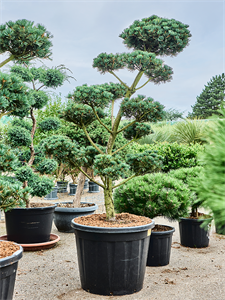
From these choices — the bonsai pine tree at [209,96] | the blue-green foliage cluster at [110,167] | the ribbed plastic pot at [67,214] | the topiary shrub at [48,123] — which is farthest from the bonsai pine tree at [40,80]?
the bonsai pine tree at [209,96]

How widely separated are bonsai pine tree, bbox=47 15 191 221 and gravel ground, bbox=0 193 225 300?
69 centimetres

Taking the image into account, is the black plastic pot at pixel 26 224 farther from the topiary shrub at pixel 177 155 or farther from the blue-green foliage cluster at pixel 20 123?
the topiary shrub at pixel 177 155

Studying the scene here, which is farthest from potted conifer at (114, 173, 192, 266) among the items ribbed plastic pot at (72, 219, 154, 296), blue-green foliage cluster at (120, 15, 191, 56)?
blue-green foliage cluster at (120, 15, 191, 56)

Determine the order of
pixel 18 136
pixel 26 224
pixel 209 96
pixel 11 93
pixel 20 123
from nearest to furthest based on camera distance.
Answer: pixel 11 93 → pixel 26 224 → pixel 18 136 → pixel 20 123 → pixel 209 96

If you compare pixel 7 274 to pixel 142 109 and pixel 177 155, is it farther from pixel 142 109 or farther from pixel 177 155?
pixel 177 155

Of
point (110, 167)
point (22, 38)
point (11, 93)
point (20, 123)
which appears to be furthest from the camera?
point (20, 123)

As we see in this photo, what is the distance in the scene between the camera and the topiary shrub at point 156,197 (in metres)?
2.98

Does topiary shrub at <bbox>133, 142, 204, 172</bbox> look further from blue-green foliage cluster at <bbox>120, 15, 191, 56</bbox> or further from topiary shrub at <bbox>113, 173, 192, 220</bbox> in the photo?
blue-green foliage cluster at <bbox>120, 15, 191, 56</bbox>

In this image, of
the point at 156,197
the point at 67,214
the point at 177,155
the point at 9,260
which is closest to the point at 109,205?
the point at 156,197

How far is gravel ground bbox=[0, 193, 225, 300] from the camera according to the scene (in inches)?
87.6

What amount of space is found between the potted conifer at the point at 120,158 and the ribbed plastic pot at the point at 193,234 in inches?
47.5

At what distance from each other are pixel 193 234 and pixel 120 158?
5.45ft

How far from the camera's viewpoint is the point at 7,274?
167 cm

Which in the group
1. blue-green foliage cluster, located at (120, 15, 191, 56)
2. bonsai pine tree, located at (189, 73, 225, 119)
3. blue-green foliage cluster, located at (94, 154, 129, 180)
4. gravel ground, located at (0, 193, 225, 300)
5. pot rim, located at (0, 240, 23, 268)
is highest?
bonsai pine tree, located at (189, 73, 225, 119)
